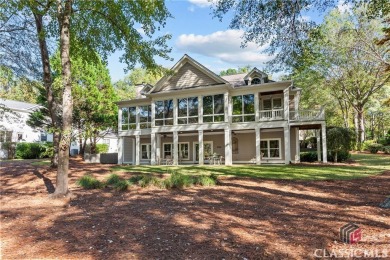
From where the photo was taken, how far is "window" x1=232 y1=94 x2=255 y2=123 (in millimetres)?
21641

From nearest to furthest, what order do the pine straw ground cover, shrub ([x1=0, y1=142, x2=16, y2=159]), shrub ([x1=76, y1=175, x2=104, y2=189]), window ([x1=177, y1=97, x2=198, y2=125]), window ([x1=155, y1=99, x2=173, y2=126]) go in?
the pine straw ground cover < shrub ([x1=76, y1=175, x2=104, y2=189]) < window ([x1=177, y1=97, x2=198, y2=125]) < window ([x1=155, y1=99, x2=173, y2=126]) < shrub ([x1=0, y1=142, x2=16, y2=159])

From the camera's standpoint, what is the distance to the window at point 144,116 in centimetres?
2520

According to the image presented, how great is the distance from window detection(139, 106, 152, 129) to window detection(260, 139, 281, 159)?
1020 centimetres

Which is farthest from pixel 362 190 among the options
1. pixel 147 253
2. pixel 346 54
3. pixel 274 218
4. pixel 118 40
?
pixel 346 54

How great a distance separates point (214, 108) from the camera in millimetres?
21766

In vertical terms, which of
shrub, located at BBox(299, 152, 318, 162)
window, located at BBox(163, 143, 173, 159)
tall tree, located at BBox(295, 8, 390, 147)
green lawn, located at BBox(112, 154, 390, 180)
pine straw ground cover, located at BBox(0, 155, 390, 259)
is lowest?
pine straw ground cover, located at BBox(0, 155, 390, 259)

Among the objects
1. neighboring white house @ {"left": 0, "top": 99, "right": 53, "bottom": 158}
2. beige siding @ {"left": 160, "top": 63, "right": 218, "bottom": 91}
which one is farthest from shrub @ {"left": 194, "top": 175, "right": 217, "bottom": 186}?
neighboring white house @ {"left": 0, "top": 99, "right": 53, "bottom": 158}

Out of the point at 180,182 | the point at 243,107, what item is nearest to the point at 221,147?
the point at 243,107

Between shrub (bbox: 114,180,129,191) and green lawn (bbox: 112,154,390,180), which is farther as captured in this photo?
green lawn (bbox: 112,154,390,180)

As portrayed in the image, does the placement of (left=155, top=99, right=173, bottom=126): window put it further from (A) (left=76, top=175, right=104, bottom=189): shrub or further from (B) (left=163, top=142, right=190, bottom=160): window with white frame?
(A) (left=76, top=175, right=104, bottom=189): shrub

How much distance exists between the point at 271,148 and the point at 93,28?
52.0 feet

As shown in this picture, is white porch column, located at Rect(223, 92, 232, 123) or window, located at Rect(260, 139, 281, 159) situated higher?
white porch column, located at Rect(223, 92, 232, 123)

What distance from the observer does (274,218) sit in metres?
6.05

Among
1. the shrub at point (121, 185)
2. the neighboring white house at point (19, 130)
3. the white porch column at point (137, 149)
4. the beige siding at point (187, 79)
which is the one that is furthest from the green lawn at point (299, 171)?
the neighboring white house at point (19, 130)
